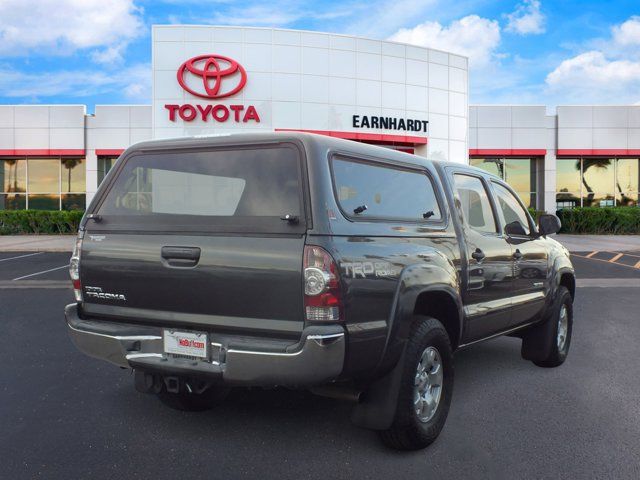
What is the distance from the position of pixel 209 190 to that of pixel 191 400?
1.61m

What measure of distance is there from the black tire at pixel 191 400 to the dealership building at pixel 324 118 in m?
18.4

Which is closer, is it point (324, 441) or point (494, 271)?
point (324, 441)

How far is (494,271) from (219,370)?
2.45 m

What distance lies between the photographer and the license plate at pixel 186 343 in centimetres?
344

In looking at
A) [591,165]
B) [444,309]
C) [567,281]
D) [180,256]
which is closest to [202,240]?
[180,256]

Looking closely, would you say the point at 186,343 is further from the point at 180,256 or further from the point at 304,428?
the point at 304,428

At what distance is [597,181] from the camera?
103ft

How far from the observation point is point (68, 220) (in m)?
25.4

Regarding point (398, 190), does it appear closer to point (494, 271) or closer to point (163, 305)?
point (494, 271)

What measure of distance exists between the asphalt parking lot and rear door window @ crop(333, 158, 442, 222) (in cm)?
144

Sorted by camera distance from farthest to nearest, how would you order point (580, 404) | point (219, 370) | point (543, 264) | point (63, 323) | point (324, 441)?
point (63, 323) → point (543, 264) → point (580, 404) → point (324, 441) → point (219, 370)

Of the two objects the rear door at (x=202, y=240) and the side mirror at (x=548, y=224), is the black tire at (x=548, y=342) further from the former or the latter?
the rear door at (x=202, y=240)

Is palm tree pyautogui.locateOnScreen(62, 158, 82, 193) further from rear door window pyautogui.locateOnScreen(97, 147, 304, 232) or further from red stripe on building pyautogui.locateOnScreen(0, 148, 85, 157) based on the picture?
rear door window pyautogui.locateOnScreen(97, 147, 304, 232)

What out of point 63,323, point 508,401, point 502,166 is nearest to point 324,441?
point 508,401
